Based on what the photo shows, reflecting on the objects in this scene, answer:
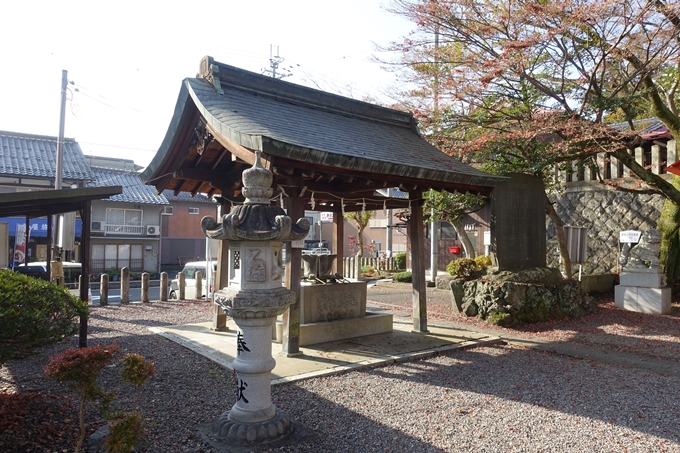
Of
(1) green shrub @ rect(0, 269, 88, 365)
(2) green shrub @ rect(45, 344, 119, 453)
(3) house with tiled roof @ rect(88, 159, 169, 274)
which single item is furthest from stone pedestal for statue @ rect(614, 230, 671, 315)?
(3) house with tiled roof @ rect(88, 159, 169, 274)

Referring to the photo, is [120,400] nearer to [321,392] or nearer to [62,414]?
[62,414]

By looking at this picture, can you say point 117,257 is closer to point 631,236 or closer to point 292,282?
point 292,282

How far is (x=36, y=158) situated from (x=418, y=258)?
22862mm

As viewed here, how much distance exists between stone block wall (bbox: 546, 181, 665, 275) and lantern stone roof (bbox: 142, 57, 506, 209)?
33.3 feet

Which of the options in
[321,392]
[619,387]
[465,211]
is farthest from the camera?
[465,211]

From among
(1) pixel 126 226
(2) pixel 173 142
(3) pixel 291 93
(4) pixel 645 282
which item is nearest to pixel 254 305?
(2) pixel 173 142

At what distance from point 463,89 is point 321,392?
328 inches

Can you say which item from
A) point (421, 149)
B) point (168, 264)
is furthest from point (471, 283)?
point (168, 264)

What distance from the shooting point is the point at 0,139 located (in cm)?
2288

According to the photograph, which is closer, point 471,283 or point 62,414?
point 62,414

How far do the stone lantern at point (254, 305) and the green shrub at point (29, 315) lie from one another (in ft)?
5.02

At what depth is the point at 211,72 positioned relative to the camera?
7.42m

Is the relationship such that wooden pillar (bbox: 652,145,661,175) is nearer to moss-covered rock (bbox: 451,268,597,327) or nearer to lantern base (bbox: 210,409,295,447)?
moss-covered rock (bbox: 451,268,597,327)

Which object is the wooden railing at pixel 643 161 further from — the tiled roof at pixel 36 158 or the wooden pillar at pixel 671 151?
the tiled roof at pixel 36 158
